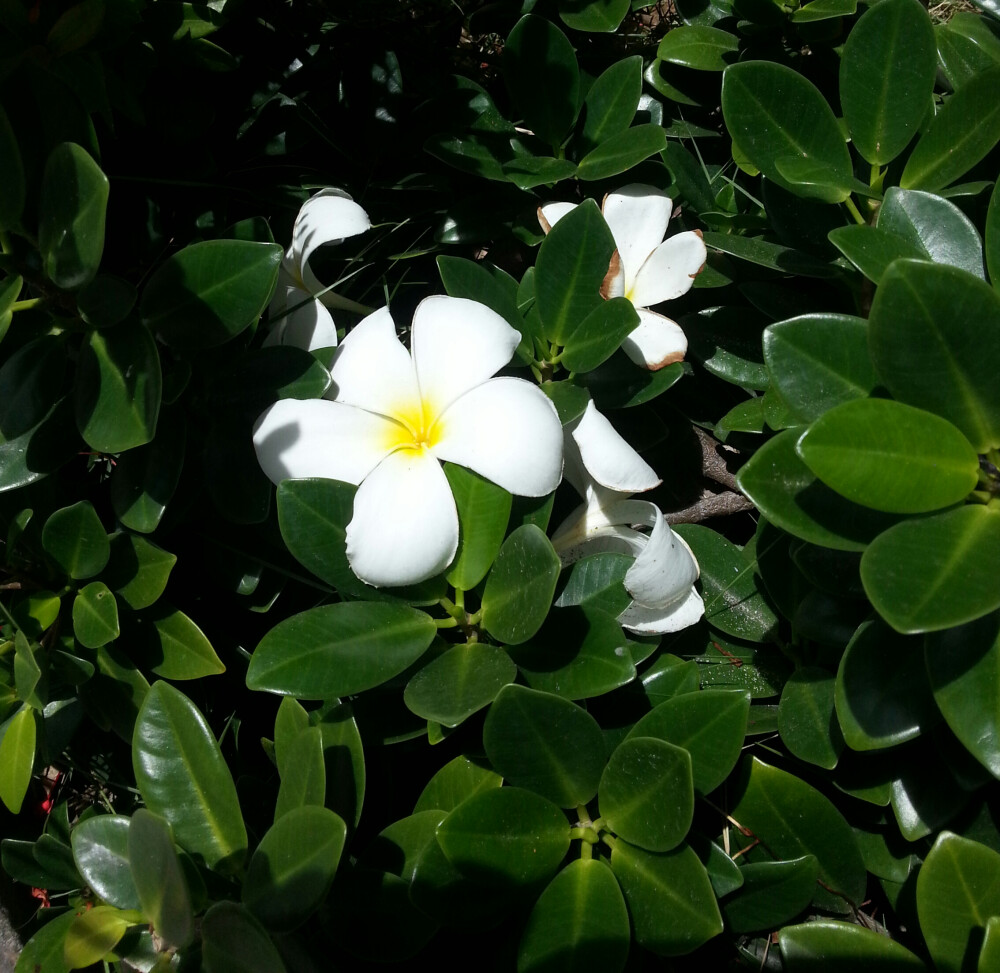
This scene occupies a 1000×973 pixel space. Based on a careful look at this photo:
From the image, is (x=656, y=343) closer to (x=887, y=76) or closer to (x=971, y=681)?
(x=887, y=76)

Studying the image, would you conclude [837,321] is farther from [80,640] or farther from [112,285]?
[80,640]

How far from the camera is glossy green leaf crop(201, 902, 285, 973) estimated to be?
0.80 m

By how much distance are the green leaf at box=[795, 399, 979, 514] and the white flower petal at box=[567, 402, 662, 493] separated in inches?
12.2

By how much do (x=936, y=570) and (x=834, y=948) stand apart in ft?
1.59

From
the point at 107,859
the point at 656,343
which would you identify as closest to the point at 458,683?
the point at 107,859

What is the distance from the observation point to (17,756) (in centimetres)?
113

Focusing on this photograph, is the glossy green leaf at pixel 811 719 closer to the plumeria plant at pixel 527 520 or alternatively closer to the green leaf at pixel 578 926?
the plumeria plant at pixel 527 520

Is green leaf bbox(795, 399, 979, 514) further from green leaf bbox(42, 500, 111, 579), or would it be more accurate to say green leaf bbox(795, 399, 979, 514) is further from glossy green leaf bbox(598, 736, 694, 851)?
green leaf bbox(42, 500, 111, 579)

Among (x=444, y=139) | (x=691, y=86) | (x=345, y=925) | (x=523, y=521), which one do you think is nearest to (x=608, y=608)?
(x=523, y=521)

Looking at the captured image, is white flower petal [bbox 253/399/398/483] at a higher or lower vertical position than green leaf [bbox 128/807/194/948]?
higher

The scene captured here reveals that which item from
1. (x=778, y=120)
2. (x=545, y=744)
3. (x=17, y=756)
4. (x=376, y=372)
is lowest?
(x=17, y=756)

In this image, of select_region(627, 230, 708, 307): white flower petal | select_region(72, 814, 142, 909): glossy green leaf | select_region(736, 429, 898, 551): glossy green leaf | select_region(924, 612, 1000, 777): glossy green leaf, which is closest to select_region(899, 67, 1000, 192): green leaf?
select_region(627, 230, 708, 307): white flower petal

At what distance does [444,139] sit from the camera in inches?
56.5

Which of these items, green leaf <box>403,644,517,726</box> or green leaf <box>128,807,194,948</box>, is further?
green leaf <box>403,644,517,726</box>
